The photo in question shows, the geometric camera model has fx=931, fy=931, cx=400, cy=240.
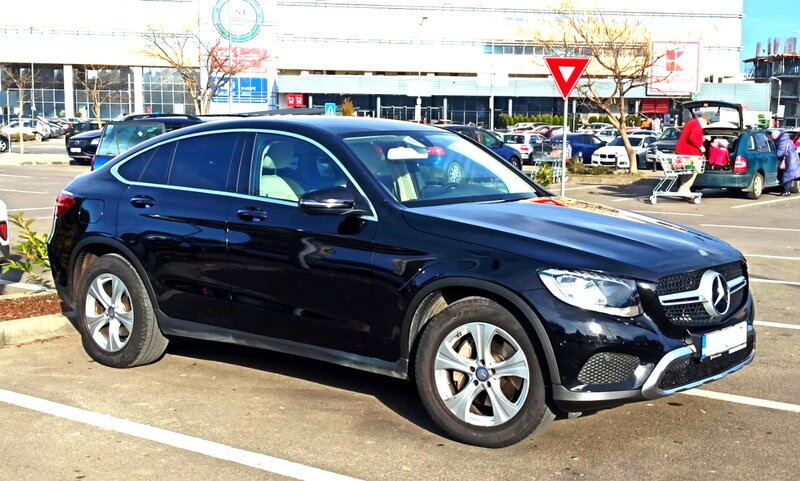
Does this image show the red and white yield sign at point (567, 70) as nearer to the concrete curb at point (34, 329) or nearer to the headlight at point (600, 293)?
the concrete curb at point (34, 329)

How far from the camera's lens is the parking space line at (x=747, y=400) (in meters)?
5.56

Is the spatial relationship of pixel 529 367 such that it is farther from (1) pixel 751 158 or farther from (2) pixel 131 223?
(1) pixel 751 158

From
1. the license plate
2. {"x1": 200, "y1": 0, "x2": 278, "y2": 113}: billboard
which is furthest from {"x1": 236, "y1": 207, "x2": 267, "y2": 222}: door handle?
{"x1": 200, "y1": 0, "x2": 278, "y2": 113}: billboard

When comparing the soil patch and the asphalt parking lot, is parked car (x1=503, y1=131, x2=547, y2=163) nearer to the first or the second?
the soil patch

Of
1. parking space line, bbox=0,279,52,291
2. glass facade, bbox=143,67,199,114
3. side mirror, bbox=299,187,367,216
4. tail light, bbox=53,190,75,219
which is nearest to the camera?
side mirror, bbox=299,187,367,216

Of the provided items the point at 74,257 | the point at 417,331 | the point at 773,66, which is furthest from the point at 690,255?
the point at 773,66

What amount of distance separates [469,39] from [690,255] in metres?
79.1

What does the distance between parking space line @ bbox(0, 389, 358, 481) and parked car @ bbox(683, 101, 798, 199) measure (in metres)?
17.9

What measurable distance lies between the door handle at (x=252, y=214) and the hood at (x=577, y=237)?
1.00 m

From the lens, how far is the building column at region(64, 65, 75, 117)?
78062 millimetres

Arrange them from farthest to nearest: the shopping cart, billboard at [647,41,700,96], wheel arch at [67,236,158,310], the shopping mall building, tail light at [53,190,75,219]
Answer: the shopping mall building < billboard at [647,41,700,96] < the shopping cart < tail light at [53,190,75,219] < wheel arch at [67,236,158,310]

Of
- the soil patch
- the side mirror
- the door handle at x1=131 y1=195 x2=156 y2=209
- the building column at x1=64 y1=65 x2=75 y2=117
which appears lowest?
the soil patch

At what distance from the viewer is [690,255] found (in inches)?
196

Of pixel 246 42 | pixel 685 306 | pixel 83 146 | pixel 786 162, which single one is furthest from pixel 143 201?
pixel 246 42
